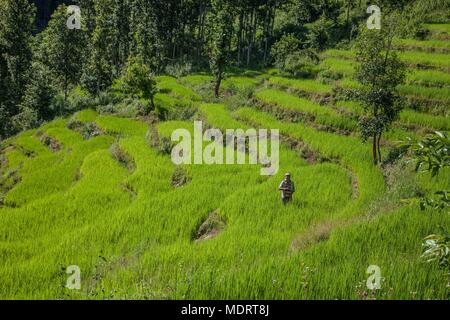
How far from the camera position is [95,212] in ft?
44.8

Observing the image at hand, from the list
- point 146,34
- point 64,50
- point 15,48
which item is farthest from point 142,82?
point 15,48

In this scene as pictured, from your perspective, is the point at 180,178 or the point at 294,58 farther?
the point at 294,58

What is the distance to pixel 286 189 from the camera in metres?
12.6

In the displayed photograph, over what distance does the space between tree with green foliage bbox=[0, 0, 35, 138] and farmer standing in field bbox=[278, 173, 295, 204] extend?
39110 millimetres

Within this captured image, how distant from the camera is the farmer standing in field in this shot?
12.6 metres

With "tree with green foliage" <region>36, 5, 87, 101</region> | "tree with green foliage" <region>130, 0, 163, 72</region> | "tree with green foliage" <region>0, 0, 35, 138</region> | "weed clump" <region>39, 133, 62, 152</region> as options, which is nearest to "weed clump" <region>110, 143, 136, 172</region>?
"weed clump" <region>39, 133, 62, 152</region>

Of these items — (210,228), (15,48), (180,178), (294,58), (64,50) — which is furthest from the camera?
(15,48)

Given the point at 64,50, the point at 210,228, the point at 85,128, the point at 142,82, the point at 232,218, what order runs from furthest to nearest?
the point at 64,50
the point at 142,82
the point at 85,128
the point at 232,218
the point at 210,228

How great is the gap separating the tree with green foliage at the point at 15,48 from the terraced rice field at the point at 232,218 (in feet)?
71.6

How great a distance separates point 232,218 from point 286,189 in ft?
6.32

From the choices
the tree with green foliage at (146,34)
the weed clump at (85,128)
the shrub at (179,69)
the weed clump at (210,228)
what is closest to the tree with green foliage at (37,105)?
the weed clump at (85,128)

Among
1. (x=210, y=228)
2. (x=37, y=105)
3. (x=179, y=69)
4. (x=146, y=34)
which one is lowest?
(x=210, y=228)

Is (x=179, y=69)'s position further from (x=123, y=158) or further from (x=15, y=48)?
(x=123, y=158)
